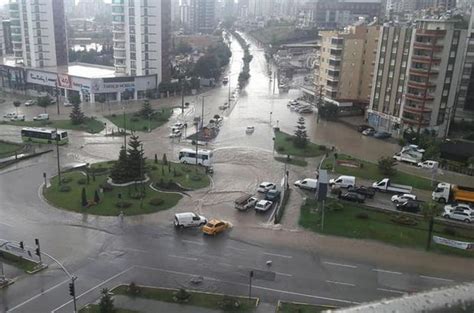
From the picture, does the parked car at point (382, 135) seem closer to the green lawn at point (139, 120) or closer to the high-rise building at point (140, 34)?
the green lawn at point (139, 120)

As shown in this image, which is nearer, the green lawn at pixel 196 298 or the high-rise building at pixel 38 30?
the green lawn at pixel 196 298

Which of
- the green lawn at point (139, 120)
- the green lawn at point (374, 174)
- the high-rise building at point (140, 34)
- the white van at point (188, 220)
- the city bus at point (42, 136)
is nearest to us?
the white van at point (188, 220)

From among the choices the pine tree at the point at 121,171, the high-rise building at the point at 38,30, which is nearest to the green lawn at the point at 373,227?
the pine tree at the point at 121,171

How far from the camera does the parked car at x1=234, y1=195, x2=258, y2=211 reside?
25.7m

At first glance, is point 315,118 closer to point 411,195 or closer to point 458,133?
point 458,133

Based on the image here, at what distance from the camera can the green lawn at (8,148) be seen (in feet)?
116

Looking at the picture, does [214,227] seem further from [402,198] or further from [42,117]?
[42,117]

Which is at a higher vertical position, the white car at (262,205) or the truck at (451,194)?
the truck at (451,194)

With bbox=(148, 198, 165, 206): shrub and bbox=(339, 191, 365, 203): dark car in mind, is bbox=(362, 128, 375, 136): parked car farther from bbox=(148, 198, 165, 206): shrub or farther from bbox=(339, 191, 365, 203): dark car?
bbox=(148, 198, 165, 206): shrub

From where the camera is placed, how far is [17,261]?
19.6 meters

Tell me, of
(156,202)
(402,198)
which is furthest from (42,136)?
(402,198)

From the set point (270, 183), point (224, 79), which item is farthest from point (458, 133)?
point (224, 79)

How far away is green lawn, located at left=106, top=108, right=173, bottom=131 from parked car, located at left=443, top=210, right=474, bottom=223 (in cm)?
2734

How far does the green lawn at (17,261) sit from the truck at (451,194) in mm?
21516
